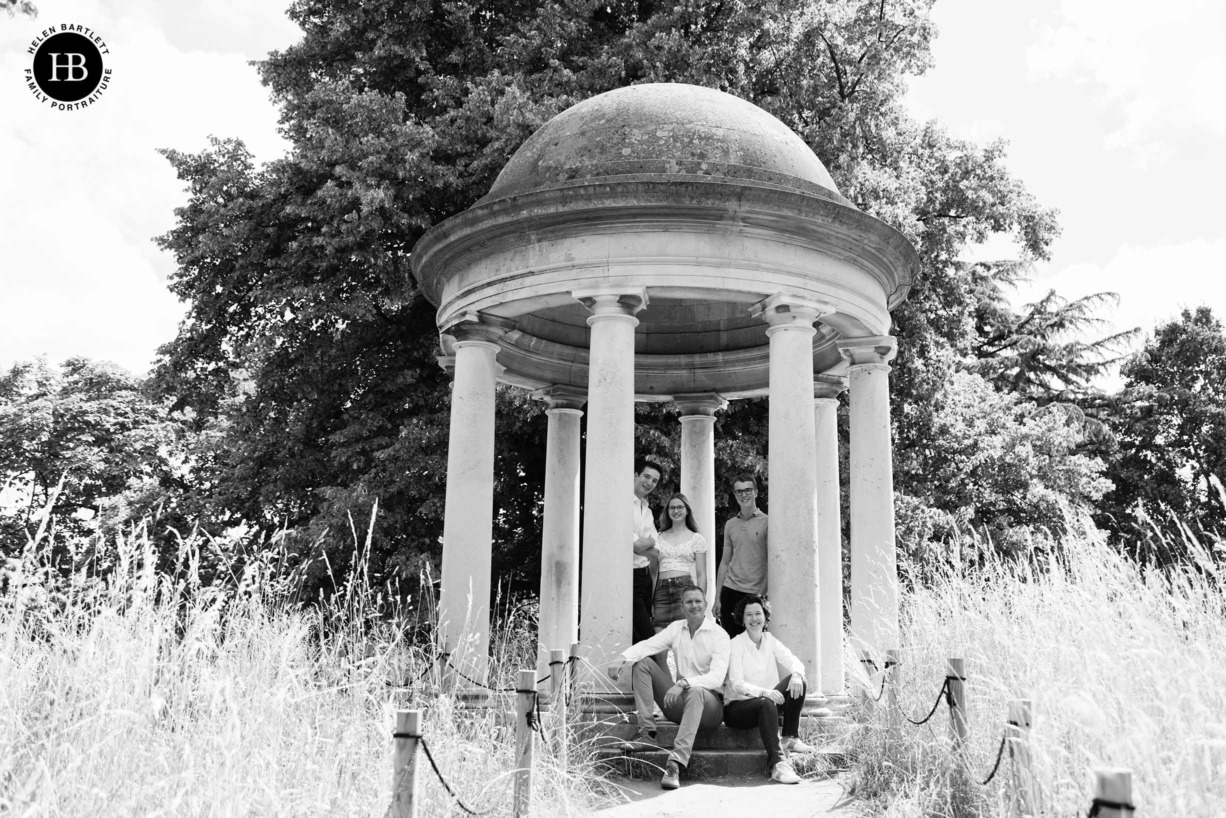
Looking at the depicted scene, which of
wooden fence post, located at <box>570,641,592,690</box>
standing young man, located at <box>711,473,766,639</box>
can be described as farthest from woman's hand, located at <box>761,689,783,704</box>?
standing young man, located at <box>711,473,766,639</box>

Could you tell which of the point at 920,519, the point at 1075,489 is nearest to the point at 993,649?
the point at 920,519

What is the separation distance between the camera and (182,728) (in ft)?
24.1

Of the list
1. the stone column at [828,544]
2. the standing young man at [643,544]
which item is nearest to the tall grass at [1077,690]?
the standing young man at [643,544]

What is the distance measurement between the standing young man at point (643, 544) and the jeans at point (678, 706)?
2511mm

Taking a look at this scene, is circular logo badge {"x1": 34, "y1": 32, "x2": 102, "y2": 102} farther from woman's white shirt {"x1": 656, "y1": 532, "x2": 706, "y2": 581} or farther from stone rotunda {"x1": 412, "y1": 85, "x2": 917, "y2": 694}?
woman's white shirt {"x1": 656, "y1": 532, "x2": 706, "y2": 581}

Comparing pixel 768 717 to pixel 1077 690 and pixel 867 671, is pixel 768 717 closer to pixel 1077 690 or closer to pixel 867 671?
pixel 867 671

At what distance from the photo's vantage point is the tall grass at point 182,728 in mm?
6352

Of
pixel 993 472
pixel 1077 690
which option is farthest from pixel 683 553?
pixel 993 472

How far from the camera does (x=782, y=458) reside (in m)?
14.1

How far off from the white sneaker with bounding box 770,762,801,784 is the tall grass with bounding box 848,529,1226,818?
2.21 ft

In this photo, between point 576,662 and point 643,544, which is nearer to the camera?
point 576,662

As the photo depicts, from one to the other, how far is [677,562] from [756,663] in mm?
2497

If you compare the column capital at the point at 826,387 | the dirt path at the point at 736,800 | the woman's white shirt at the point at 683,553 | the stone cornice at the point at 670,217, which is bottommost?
the dirt path at the point at 736,800

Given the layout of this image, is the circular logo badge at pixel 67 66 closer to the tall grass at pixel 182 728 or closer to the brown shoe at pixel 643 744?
the tall grass at pixel 182 728
